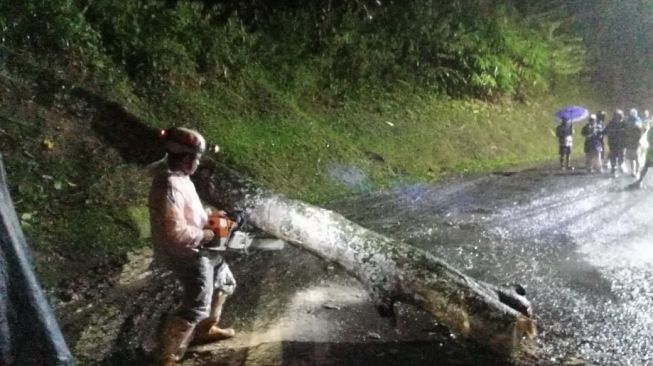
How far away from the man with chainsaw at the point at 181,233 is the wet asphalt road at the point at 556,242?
10.2 feet

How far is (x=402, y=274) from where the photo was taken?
19.2ft

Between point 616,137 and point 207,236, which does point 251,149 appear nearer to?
point 207,236

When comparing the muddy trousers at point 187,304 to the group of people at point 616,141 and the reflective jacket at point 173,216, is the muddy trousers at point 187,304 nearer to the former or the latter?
the reflective jacket at point 173,216

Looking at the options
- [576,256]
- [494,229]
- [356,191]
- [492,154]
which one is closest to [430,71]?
[492,154]

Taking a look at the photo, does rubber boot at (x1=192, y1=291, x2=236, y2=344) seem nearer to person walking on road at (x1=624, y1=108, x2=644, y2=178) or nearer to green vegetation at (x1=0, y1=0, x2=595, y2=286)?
green vegetation at (x1=0, y1=0, x2=595, y2=286)

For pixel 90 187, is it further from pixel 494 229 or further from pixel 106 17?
pixel 494 229

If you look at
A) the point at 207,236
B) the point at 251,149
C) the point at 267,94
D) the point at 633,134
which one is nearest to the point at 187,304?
the point at 207,236

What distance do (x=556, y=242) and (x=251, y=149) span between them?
5519 mm

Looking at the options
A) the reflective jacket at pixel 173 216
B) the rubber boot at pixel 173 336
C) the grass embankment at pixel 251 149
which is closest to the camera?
the reflective jacket at pixel 173 216

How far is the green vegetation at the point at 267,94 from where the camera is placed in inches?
332

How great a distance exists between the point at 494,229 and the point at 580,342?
437 centimetres

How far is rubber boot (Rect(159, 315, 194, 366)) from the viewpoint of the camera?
4891 mm

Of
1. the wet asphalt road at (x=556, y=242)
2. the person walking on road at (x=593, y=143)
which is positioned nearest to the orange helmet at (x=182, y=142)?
the wet asphalt road at (x=556, y=242)

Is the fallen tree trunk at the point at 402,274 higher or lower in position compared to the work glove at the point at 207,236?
lower
